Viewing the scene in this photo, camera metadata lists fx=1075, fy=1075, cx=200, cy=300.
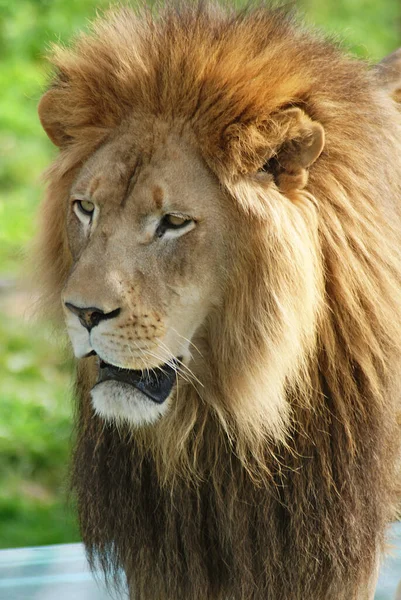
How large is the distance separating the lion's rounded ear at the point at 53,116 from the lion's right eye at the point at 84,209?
239mm

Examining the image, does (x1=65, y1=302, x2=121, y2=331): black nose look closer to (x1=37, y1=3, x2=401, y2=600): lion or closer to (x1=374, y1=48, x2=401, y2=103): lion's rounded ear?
(x1=37, y1=3, x2=401, y2=600): lion

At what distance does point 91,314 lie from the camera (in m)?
2.10

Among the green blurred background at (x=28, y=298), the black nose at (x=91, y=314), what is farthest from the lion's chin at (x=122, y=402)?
the green blurred background at (x=28, y=298)

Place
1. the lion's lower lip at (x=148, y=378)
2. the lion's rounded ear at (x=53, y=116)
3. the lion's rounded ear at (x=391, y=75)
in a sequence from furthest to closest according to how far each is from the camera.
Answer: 1. the lion's rounded ear at (x=391, y=75)
2. the lion's rounded ear at (x=53, y=116)
3. the lion's lower lip at (x=148, y=378)

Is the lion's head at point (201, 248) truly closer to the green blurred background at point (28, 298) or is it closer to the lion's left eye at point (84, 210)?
the lion's left eye at point (84, 210)

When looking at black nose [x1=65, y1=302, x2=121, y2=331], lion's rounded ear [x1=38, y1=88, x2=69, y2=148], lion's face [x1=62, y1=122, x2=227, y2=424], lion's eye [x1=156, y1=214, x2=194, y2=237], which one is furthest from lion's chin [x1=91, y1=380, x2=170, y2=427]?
lion's rounded ear [x1=38, y1=88, x2=69, y2=148]

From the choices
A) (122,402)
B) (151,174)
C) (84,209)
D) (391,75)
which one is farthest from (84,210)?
(391,75)

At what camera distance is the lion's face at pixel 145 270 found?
2113 mm

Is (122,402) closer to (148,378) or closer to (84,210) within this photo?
(148,378)

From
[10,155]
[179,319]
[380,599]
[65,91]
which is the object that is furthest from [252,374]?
[10,155]

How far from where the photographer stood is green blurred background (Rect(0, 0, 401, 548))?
4.09 meters

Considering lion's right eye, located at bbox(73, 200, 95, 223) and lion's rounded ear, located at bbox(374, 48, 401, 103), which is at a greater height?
lion's rounded ear, located at bbox(374, 48, 401, 103)

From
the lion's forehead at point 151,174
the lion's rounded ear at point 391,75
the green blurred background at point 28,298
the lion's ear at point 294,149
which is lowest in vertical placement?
the green blurred background at point 28,298

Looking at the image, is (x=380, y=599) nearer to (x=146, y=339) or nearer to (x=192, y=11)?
(x=146, y=339)
